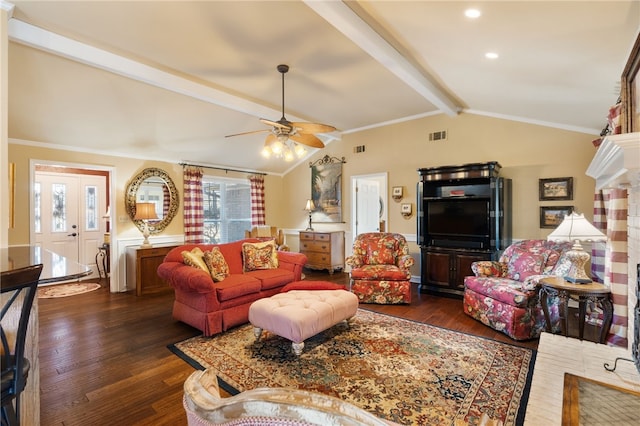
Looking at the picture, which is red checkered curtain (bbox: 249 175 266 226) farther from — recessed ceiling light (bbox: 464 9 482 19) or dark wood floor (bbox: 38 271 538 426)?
recessed ceiling light (bbox: 464 9 482 19)

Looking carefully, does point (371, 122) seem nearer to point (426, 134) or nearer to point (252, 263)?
point (426, 134)

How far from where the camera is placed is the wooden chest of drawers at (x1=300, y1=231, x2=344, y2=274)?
616cm

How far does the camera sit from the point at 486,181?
4.40m

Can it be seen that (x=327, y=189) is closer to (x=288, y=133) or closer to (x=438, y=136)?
(x=438, y=136)

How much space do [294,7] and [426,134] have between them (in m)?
3.50

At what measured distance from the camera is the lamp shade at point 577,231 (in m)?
2.60

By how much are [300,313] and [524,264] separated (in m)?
2.78

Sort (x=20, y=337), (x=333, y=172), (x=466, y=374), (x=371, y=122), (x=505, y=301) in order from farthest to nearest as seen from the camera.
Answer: (x=333, y=172) < (x=371, y=122) < (x=505, y=301) < (x=466, y=374) < (x=20, y=337)

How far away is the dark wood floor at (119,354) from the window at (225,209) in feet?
7.60

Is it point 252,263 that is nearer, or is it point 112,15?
point 112,15

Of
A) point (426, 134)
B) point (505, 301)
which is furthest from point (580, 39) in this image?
point (426, 134)

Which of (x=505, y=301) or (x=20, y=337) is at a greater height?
(x=20, y=337)

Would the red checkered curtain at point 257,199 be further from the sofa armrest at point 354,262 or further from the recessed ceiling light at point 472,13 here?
the recessed ceiling light at point 472,13

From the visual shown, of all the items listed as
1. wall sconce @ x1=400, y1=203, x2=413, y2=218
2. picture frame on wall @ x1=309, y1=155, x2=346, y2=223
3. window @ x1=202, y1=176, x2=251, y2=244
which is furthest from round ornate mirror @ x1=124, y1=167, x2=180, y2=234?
wall sconce @ x1=400, y1=203, x2=413, y2=218
